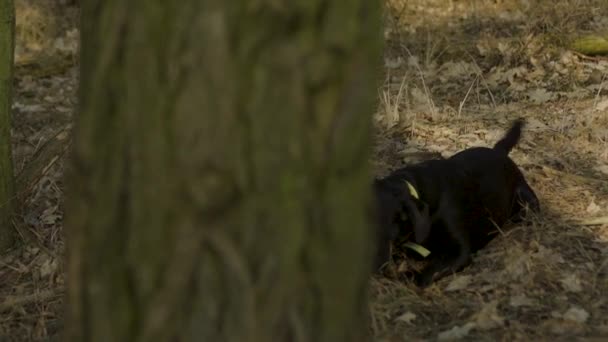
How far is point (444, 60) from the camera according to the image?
7836 millimetres

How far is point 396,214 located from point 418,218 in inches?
4.7

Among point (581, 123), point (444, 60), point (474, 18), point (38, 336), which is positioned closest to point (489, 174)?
point (581, 123)

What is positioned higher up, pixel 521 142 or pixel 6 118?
pixel 6 118

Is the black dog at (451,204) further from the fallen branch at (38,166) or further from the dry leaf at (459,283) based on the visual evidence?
the fallen branch at (38,166)

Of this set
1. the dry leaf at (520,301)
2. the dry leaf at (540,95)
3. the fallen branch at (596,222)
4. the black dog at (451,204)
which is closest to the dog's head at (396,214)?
the black dog at (451,204)

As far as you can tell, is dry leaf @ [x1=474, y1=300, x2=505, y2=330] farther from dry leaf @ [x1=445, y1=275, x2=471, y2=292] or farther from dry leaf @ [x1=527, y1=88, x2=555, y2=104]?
dry leaf @ [x1=527, y1=88, x2=555, y2=104]

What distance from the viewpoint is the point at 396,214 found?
4.44m

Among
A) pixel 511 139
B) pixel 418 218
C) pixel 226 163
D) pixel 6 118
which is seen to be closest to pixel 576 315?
pixel 418 218

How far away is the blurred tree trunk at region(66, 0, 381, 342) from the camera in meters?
2.08

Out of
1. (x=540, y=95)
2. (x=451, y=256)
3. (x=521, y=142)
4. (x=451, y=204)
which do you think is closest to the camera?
(x=451, y=256)

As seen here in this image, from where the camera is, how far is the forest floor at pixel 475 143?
12.8 ft

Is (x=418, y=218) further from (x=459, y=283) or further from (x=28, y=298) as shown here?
(x=28, y=298)

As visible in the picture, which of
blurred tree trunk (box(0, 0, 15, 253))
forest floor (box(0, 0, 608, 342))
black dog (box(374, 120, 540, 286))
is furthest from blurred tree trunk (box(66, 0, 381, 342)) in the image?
blurred tree trunk (box(0, 0, 15, 253))

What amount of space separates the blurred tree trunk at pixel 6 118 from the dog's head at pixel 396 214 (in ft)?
6.13
